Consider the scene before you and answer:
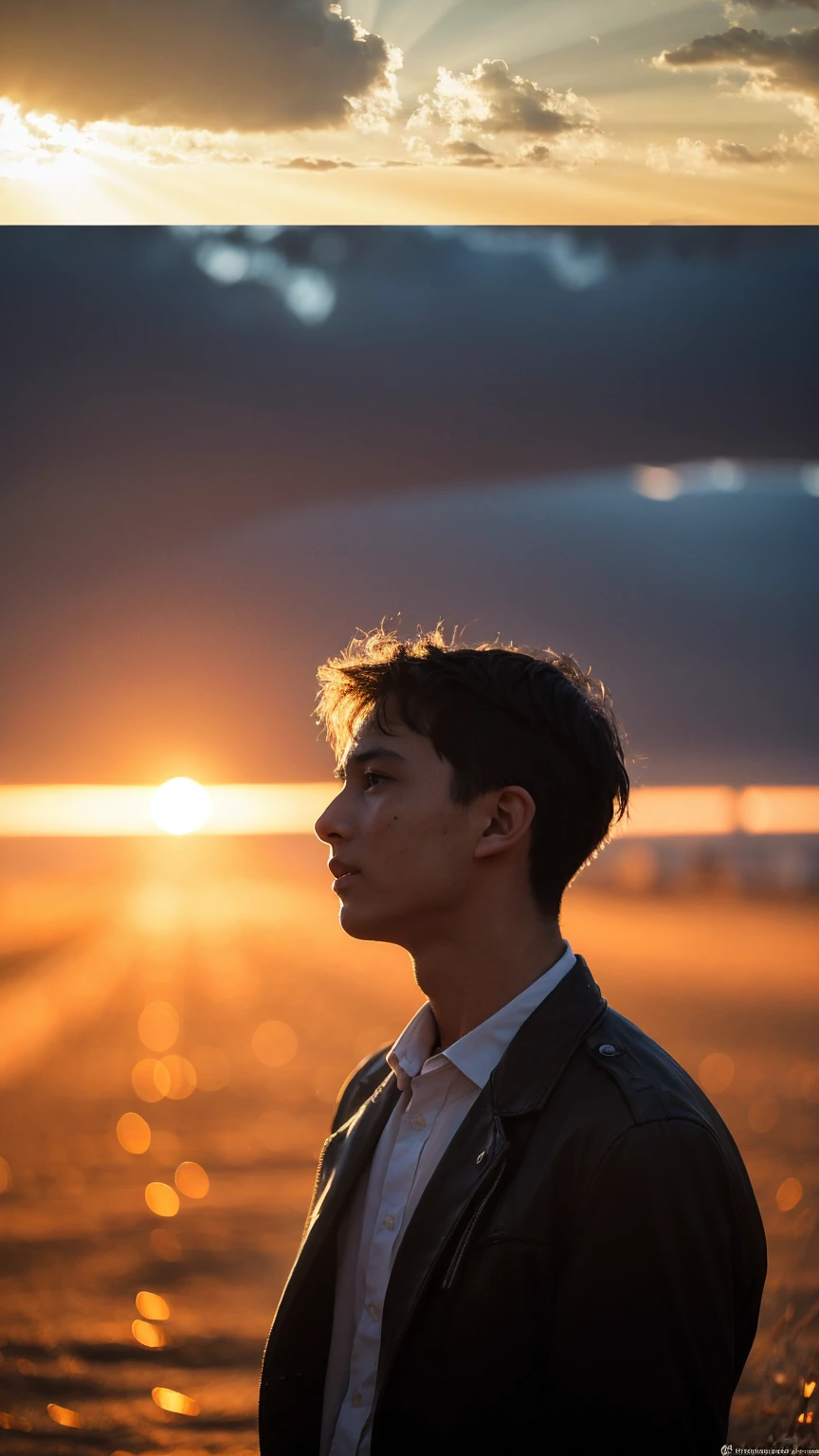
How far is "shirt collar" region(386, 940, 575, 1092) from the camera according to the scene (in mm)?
1516

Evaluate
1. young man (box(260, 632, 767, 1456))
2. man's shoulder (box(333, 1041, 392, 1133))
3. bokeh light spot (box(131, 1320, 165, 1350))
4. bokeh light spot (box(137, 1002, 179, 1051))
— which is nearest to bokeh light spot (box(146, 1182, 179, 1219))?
bokeh light spot (box(131, 1320, 165, 1350))

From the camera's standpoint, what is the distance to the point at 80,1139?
8000 mm

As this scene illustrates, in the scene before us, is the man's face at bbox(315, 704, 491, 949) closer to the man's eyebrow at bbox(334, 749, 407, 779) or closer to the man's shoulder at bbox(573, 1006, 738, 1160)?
the man's eyebrow at bbox(334, 749, 407, 779)

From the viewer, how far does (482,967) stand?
1.60 m

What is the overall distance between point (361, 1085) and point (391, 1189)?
1.06ft

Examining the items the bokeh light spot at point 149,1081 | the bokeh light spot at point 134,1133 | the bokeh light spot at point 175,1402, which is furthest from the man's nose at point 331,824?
the bokeh light spot at point 149,1081

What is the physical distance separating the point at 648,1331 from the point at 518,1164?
221 mm

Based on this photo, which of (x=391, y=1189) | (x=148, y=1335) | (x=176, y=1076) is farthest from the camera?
(x=176, y=1076)

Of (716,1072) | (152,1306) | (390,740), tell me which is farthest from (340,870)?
(716,1072)

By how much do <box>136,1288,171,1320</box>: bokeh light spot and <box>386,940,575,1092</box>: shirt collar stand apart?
3.48 m

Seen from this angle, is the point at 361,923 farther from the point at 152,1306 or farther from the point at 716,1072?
the point at 716,1072

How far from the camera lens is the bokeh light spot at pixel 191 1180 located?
637 centimetres

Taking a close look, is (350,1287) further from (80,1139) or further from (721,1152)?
(80,1139)

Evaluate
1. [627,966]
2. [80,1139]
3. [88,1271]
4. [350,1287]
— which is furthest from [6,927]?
[350,1287]
